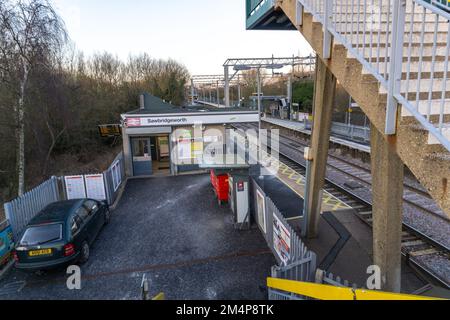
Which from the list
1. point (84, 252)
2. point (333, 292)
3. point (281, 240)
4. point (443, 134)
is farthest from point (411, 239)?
point (84, 252)

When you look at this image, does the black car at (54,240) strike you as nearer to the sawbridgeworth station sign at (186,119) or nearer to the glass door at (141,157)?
the sawbridgeworth station sign at (186,119)

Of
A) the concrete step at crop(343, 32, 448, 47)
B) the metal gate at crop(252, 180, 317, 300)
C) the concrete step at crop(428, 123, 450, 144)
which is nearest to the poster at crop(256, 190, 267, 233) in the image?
the metal gate at crop(252, 180, 317, 300)

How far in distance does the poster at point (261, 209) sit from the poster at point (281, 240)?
99 centimetres

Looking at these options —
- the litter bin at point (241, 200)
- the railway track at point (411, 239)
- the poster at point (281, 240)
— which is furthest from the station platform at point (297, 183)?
the poster at point (281, 240)

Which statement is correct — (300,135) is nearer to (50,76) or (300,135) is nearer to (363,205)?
(363,205)

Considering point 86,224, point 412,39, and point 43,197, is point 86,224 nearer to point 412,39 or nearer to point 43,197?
point 43,197

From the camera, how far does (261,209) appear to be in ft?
29.1

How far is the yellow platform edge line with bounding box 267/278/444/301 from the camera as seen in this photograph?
2.68 metres

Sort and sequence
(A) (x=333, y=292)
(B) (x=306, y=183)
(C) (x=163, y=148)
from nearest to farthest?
(A) (x=333, y=292) < (B) (x=306, y=183) < (C) (x=163, y=148)

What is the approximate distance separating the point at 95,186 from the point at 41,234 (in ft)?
15.9

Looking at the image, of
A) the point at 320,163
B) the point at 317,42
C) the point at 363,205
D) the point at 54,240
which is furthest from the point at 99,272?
the point at 363,205

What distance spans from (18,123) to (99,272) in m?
9.65
